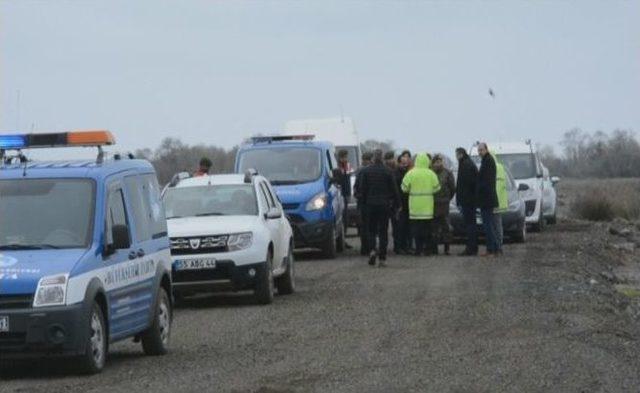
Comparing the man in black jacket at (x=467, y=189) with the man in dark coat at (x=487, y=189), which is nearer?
the man in dark coat at (x=487, y=189)

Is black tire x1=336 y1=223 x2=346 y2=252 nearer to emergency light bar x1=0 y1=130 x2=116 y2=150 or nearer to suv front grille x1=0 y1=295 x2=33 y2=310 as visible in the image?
emergency light bar x1=0 y1=130 x2=116 y2=150

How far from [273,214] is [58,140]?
22.9ft

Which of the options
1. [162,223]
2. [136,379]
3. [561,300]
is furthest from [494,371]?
[561,300]

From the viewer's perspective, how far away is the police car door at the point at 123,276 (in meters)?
14.4

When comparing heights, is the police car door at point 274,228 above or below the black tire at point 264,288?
above

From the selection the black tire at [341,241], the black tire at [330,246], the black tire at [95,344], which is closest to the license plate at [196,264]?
the black tire at [95,344]

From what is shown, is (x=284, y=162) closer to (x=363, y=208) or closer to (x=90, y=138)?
(x=363, y=208)

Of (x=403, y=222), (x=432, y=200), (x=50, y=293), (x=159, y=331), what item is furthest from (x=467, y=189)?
(x=50, y=293)

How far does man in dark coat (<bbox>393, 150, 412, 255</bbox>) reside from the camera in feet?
100

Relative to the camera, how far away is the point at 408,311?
19.2 meters

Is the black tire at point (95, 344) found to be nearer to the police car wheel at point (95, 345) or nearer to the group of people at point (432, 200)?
the police car wheel at point (95, 345)

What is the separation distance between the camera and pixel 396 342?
16.0m

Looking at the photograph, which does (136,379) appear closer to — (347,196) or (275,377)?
(275,377)

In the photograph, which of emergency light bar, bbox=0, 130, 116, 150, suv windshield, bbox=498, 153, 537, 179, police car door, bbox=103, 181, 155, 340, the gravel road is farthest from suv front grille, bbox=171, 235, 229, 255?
suv windshield, bbox=498, 153, 537, 179
